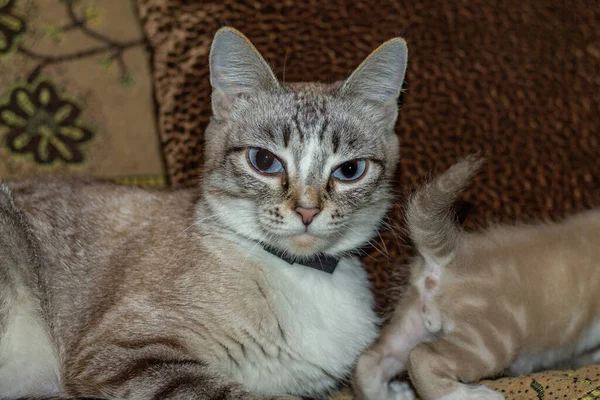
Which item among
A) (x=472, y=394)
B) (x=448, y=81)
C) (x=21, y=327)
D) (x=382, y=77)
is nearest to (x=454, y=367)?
(x=472, y=394)

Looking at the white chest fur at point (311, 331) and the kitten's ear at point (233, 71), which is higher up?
the kitten's ear at point (233, 71)

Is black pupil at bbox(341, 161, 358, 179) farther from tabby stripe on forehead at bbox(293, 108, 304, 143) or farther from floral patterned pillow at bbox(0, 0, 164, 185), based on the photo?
floral patterned pillow at bbox(0, 0, 164, 185)

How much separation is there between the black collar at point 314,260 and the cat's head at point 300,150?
0.03 meters

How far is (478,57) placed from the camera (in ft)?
7.30

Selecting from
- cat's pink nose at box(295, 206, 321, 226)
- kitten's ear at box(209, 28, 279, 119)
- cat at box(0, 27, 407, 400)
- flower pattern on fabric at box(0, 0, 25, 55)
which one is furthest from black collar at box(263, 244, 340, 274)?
flower pattern on fabric at box(0, 0, 25, 55)

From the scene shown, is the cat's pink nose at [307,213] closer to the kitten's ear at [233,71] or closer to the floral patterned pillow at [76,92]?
the kitten's ear at [233,71]

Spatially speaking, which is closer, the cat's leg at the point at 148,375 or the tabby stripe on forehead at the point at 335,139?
the cat's leg at the point at 148,375

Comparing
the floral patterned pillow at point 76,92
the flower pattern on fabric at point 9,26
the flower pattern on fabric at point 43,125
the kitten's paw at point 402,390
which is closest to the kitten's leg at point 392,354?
the kitten's paw at point 402,390

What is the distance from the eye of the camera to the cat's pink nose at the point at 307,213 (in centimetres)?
165

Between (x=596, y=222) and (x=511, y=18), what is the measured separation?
731 mm

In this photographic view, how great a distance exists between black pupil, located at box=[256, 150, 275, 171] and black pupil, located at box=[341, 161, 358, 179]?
19cm

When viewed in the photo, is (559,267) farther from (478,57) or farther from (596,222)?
(478,57)

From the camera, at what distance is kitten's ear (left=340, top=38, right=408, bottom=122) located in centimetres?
186

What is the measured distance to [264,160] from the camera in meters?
1.78
